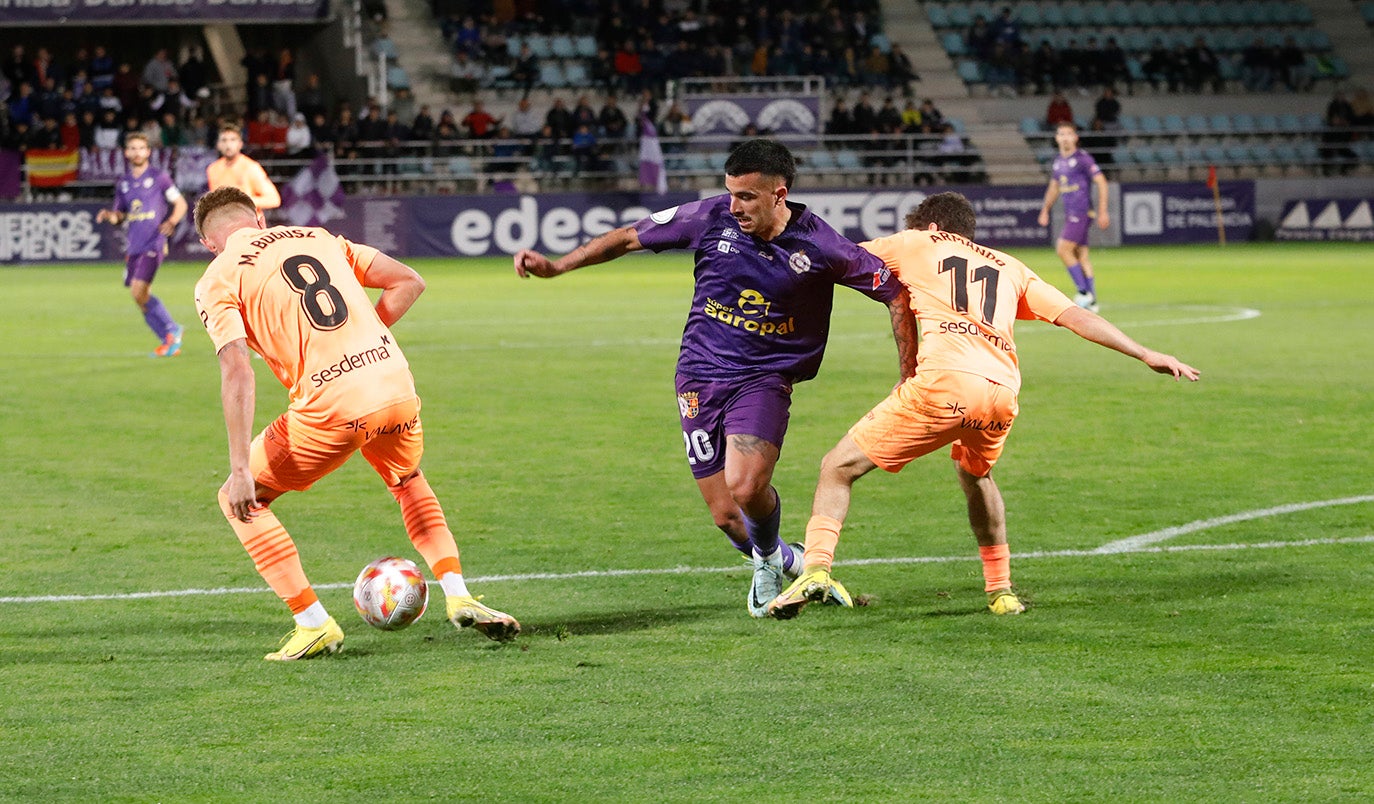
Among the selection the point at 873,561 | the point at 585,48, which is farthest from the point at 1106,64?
the point at 873,561

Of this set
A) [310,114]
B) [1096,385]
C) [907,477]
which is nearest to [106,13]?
[310,114]

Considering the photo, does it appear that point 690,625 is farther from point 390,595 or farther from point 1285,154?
point 1285,154

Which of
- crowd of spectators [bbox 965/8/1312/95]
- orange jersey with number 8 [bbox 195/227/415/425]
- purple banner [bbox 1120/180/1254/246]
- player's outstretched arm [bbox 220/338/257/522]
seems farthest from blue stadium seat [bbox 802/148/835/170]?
player's outstretched arm [bbox 220/338/257/522]

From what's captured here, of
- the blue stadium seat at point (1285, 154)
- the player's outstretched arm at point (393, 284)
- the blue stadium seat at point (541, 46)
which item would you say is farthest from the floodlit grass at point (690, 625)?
the blue stadium seat at point (1285, 154)

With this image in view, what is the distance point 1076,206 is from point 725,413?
57.0 ft

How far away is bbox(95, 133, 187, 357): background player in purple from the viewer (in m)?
17.8

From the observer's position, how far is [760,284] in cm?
678

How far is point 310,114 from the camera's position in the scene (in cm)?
3562

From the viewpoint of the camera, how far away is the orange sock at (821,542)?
6.60 meters

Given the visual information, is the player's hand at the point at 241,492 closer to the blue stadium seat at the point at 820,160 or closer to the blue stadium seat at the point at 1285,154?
the blue stadium seat at the point at 820,160

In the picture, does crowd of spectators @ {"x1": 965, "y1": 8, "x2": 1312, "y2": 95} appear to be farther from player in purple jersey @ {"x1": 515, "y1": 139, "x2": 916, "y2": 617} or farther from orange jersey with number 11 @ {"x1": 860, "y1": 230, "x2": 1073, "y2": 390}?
player in purple jersey @ {"x1": 515, "y1": 139, "x2": 916, "y2": 617}

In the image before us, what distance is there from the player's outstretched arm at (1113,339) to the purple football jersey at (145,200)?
534 inches

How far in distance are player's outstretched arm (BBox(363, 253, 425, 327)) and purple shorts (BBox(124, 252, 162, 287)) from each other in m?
12.0

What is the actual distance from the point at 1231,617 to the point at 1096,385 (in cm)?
803
